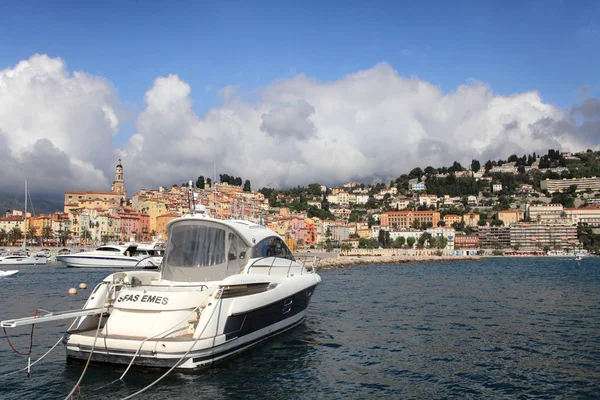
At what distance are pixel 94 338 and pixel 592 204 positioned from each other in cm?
22396

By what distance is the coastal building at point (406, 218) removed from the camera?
182 meters

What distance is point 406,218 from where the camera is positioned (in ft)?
605

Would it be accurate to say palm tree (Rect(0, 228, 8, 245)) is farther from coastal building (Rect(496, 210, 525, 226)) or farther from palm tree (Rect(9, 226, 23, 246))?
coastal building (Rect(496, 210, 525, 226))

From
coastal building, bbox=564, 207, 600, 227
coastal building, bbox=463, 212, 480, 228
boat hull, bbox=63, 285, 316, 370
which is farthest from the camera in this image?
coastal building, bbox=463, 212, 480, 228

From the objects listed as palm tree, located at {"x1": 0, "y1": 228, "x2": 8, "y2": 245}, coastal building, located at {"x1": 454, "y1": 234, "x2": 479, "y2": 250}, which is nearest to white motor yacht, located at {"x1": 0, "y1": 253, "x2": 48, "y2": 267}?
palm tree, located at {"x1": 0, "y1": 228, "x2": 8, "y2": 245}

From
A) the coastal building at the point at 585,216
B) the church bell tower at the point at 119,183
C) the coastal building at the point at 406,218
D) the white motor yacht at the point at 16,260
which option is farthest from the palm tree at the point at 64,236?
the coastal building at the point at 585,216

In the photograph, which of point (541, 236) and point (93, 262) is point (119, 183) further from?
point (541, 236)

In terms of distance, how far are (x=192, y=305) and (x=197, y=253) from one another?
2279mm

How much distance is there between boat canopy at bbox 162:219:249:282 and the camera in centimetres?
1277

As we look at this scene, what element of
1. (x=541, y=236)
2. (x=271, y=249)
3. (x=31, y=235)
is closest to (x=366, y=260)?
(x=271, y=249)

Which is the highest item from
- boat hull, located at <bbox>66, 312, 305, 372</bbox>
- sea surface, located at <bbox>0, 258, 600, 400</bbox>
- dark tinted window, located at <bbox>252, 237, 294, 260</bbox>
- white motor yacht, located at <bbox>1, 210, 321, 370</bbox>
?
dark tinted window, located at <bbox>252, 237, 294, 260</bbox>

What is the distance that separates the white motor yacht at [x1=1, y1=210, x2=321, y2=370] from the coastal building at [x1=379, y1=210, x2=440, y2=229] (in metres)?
170

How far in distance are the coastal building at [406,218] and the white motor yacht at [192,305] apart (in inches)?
6682

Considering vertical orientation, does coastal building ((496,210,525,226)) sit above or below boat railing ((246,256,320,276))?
above
